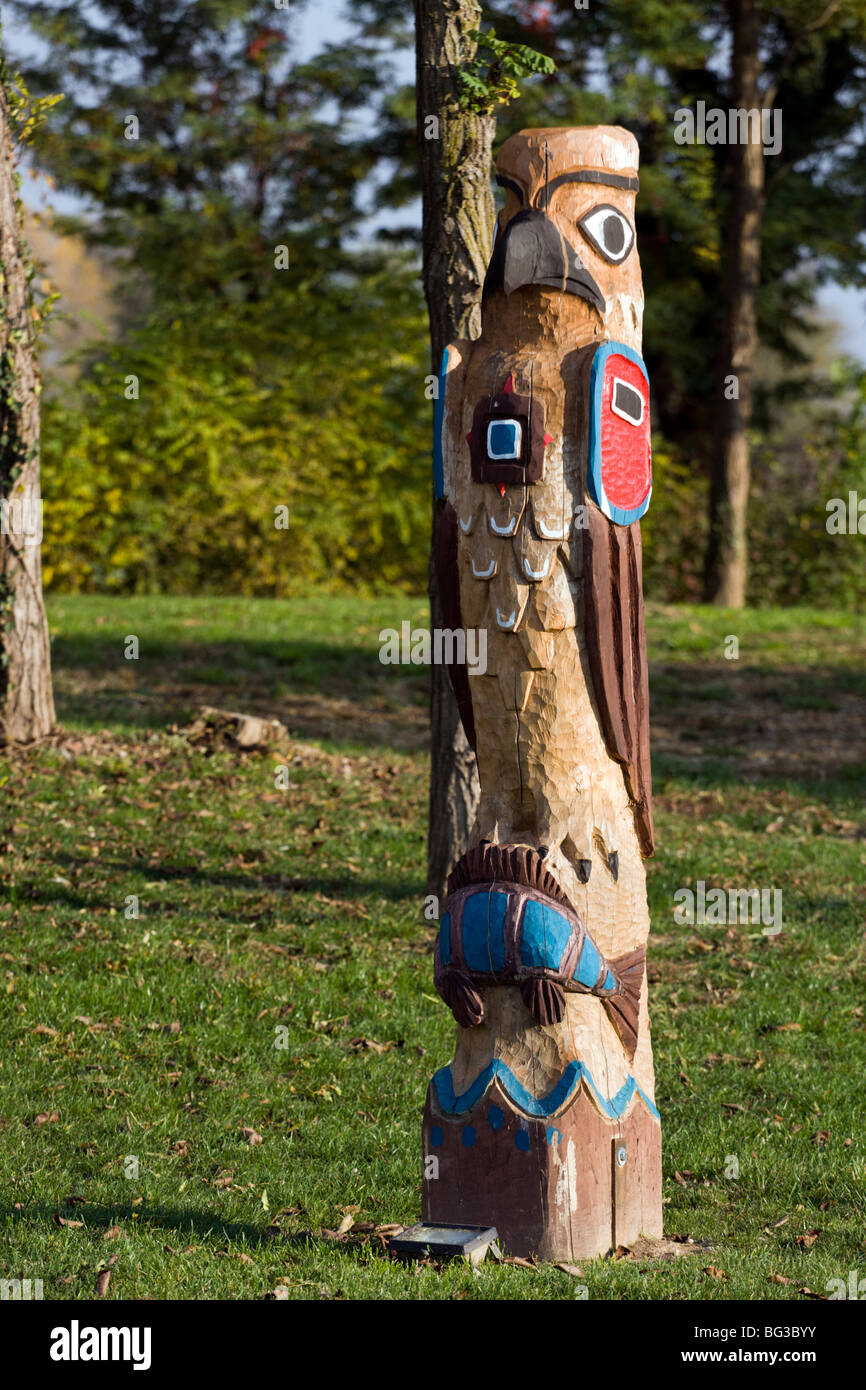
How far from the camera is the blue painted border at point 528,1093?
419cm

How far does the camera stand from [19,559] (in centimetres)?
Answer: 966

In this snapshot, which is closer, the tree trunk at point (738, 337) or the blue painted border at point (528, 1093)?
the blue painted border at point (528, 1093)

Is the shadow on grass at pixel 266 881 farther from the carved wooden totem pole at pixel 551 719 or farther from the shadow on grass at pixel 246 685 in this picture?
the carved wooden totem pole at pixel 551 719

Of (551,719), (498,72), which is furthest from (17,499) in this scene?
(551,719)

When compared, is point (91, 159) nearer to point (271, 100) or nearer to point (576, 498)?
point (271, 100)

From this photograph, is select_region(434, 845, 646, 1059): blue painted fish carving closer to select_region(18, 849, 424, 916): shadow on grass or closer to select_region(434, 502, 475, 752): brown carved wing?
select_region(434, 502, 475, 752): brown carved wing

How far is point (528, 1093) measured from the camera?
4223mm

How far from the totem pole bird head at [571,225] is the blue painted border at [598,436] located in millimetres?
112

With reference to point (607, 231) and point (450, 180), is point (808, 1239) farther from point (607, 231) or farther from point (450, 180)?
point (450, 180)

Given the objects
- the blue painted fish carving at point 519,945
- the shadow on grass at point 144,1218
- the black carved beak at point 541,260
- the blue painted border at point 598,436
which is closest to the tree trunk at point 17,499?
the shadow on grass at point 144,1218

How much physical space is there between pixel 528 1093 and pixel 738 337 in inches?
605

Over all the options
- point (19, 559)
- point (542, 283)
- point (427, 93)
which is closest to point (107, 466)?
point (19, 559)

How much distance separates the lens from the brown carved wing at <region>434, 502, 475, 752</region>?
4484mm

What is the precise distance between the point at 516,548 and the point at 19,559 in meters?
6.17
